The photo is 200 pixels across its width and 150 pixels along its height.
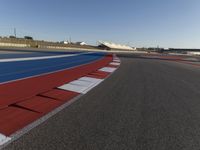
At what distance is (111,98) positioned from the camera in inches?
246

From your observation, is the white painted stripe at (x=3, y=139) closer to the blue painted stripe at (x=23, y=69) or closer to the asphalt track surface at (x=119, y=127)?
the asphalt track surface at (x=119, y=127)

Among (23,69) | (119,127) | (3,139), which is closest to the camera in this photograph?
(3,139)

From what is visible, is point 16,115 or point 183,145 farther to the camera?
point 16,115

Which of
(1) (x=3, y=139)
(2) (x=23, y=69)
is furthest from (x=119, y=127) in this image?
(2) (x=23, y=69)

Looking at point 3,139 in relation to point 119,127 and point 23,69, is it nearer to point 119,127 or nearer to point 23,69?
point 119,127

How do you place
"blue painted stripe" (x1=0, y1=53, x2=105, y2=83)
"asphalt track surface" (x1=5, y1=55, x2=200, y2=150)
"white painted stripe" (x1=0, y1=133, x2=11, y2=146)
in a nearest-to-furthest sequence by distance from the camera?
"white painted stripe" (x1=0, y1=133, x2=11, y2=146) → "asphalt track surface" (x1=5, y1=55, x2=200, y2=150) → "blue painted stripe" (x1=0, y1=53, x2=105, y2=83)

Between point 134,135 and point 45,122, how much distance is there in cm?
188

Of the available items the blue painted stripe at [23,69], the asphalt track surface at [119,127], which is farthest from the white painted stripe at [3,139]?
the blue painted stripe at [23,69]

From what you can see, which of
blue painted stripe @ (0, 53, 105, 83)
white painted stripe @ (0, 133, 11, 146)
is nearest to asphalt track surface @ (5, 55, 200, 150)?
white painted stripe @ (0, 133, 11, 146)

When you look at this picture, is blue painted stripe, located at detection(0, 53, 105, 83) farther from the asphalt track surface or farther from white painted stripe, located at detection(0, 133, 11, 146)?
white painted stripe, located at detection(0, 133, 11, 146)

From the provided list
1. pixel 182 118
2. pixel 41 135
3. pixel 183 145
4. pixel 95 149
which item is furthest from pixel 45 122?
pixel 182 118

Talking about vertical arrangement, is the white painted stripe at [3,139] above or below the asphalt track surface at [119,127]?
above

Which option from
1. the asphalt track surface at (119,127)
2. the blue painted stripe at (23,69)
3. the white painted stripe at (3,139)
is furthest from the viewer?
the blue painted stripe at (23,69)

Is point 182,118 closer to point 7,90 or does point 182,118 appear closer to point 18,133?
point 18,133
